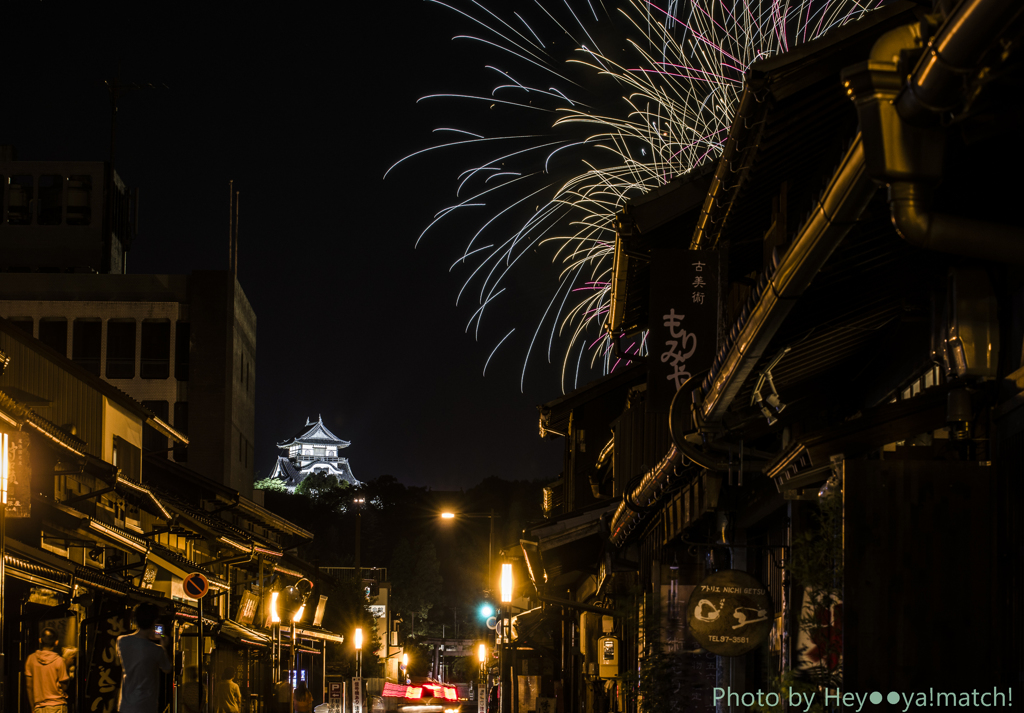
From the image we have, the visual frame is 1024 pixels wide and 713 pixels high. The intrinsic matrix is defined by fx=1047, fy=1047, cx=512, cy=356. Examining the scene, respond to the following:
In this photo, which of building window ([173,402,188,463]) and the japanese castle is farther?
the japanese castle

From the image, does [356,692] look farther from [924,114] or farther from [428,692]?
[924,114]

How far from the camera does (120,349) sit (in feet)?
190

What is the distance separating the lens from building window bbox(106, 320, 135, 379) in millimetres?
57647

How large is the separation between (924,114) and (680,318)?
777 centimetres

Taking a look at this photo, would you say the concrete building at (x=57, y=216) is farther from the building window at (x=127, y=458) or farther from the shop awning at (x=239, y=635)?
the shop awning at (x=239, y=635)

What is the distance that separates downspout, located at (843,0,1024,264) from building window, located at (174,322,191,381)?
56084 millimetres

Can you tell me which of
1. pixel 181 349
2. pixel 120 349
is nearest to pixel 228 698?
pixel 181 349

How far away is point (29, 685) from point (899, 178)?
14.9 meters

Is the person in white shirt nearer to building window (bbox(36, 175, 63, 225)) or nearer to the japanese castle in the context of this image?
building window (bbox(36, 175, 63, 225))

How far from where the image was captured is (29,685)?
1526 cm

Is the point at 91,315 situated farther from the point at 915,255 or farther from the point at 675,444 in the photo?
the point at 915,255

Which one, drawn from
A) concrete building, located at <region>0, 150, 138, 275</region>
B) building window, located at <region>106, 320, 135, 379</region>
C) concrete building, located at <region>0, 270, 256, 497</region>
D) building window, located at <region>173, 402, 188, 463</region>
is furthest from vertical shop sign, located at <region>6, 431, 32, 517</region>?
concrete building, located at <region>0, 150, 138, 275</region>

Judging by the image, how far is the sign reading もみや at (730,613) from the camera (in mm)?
10469

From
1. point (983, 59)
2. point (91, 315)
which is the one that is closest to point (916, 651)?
point (983, 59)
